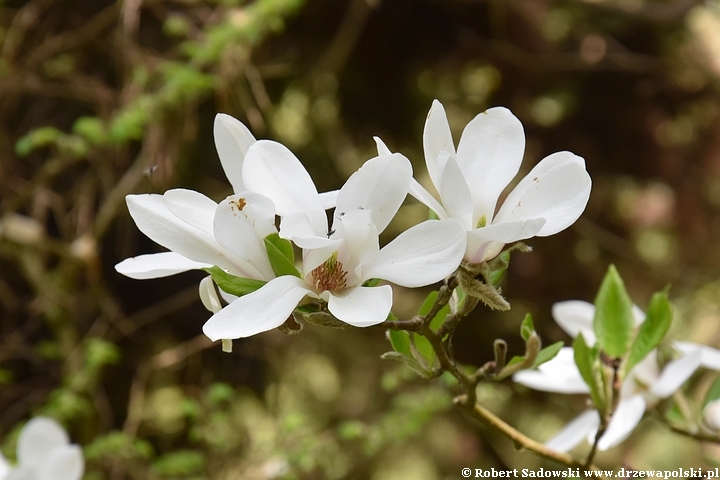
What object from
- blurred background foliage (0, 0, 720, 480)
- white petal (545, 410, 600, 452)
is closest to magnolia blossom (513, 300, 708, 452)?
white petal (545, 410, 600, 452)

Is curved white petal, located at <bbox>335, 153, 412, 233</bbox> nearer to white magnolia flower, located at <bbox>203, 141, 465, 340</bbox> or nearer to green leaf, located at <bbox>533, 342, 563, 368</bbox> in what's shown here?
white magnolia flower, located at <bbox>203, 141, 465, 340</bbox>

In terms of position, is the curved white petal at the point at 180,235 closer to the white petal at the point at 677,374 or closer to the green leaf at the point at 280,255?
the green leaf at the point at 280,255

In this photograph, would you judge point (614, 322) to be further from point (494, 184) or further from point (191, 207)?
point (191, 207)

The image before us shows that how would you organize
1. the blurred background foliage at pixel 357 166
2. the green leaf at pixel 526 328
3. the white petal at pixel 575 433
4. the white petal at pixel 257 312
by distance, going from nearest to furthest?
the white petal at pixel 257 312
the green leaf at pixel 526 328
the white petal at pixel 575 433
the blurred background foliage at pixel 357 166

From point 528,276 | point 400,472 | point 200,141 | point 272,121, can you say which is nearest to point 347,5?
point 272,121

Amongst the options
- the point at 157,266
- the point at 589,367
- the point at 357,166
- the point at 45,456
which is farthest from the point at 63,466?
the point at 357,166

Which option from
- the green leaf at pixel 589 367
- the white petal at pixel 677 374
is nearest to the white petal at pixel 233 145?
the green leaf at pixel 589 367

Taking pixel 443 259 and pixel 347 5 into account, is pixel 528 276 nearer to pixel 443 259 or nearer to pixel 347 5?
pixel 347 5
